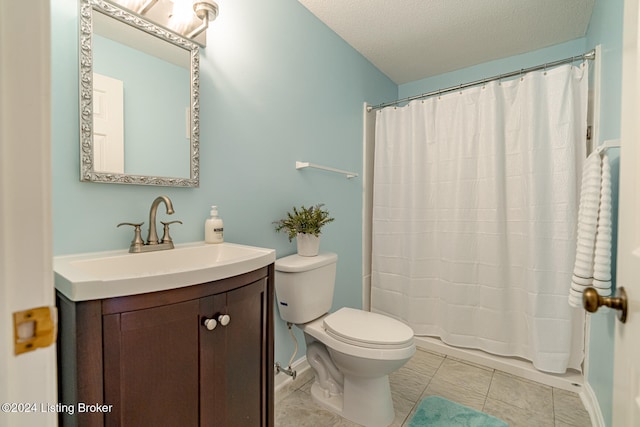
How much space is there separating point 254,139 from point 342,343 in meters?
1.11

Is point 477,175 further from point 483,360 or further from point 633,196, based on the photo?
point 633,196

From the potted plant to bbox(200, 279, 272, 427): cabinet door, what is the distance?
61 centimetres

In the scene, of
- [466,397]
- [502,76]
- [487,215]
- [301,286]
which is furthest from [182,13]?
[466,397]

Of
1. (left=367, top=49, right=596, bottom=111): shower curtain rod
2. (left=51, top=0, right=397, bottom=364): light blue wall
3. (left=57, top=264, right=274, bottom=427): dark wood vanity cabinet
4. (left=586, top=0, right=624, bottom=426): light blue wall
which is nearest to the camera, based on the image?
(left=57, top=264, right=274, bottom=427): dark wood vanity cabinet

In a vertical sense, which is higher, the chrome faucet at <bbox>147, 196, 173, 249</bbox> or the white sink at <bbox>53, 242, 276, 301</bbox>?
the chrome faucet at <bbox>147, 196, 173, 249</bbox>

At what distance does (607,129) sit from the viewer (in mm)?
1366

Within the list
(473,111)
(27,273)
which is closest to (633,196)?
(27,273)

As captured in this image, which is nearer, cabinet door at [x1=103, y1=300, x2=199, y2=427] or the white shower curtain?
cabinet door at [x1=103, y1=300, x2=199, y2=427]

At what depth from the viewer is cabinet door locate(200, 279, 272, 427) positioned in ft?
2.75

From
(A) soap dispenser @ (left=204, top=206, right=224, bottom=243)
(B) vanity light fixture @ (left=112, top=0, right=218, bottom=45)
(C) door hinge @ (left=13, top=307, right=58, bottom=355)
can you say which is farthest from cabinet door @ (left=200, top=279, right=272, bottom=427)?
(B) vanity light fixture @ (left=112, top=0, right=218, bottom=45)

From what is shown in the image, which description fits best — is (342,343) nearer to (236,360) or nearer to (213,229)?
(236,360)

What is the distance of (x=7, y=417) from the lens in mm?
341

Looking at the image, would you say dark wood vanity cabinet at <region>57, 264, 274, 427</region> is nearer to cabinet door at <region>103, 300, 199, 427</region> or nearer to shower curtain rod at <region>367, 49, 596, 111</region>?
cabinet door at <region>103, 300, 199, 427</region>

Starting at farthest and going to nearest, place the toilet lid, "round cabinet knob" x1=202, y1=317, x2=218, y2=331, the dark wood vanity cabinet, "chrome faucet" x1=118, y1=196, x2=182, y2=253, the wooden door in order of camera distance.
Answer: the toilet lid < "chrome faucet" x1=118, y1=196, x2=182, y2=253 < "round cabinet knob" x1=202, y1=317, x2=218, y2=331 < the dark wood vanity cabinet < the wooden door
